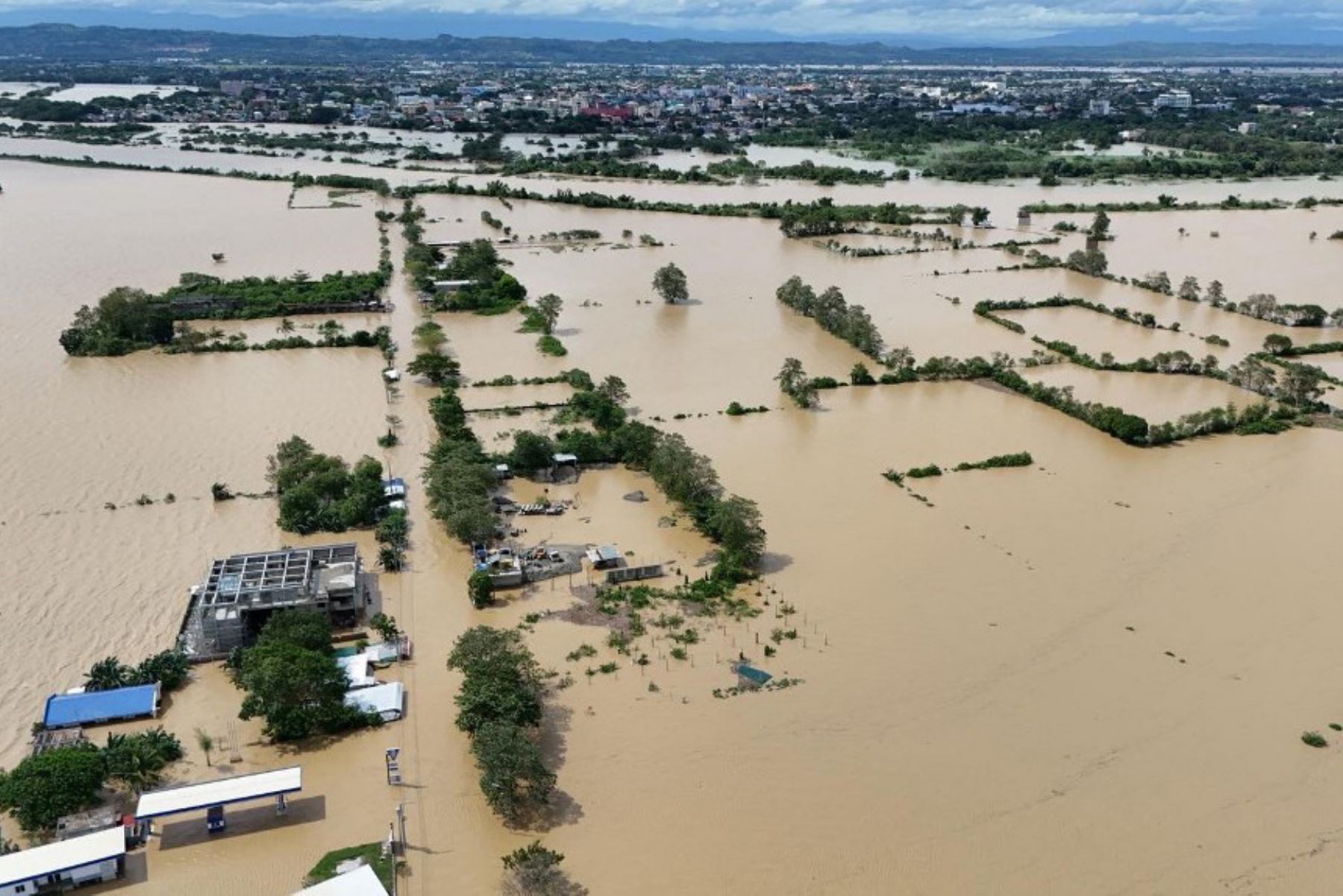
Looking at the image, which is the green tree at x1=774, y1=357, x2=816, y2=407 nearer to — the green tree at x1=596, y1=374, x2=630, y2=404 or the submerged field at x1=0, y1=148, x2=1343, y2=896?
the submerged field at x1=0, y1=148, x2=1343, y2=896

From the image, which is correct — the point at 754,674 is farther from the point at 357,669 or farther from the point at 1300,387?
the point at 1300,387

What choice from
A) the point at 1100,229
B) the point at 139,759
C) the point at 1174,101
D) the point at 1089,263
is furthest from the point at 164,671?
the point at 1174,101

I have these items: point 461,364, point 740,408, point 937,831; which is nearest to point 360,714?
point 937,831

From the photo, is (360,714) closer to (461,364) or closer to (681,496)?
(681,496)

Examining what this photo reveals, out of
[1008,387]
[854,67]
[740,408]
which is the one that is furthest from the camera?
[854,67]

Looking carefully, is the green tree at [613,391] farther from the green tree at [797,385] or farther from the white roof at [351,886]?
the white roof at [351,886]

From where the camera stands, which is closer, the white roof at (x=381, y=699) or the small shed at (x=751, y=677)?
the white roof at (x=381, y=699)

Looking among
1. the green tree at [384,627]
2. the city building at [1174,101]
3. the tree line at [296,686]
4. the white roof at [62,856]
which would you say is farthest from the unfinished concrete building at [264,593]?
the city building at [1174,101]
